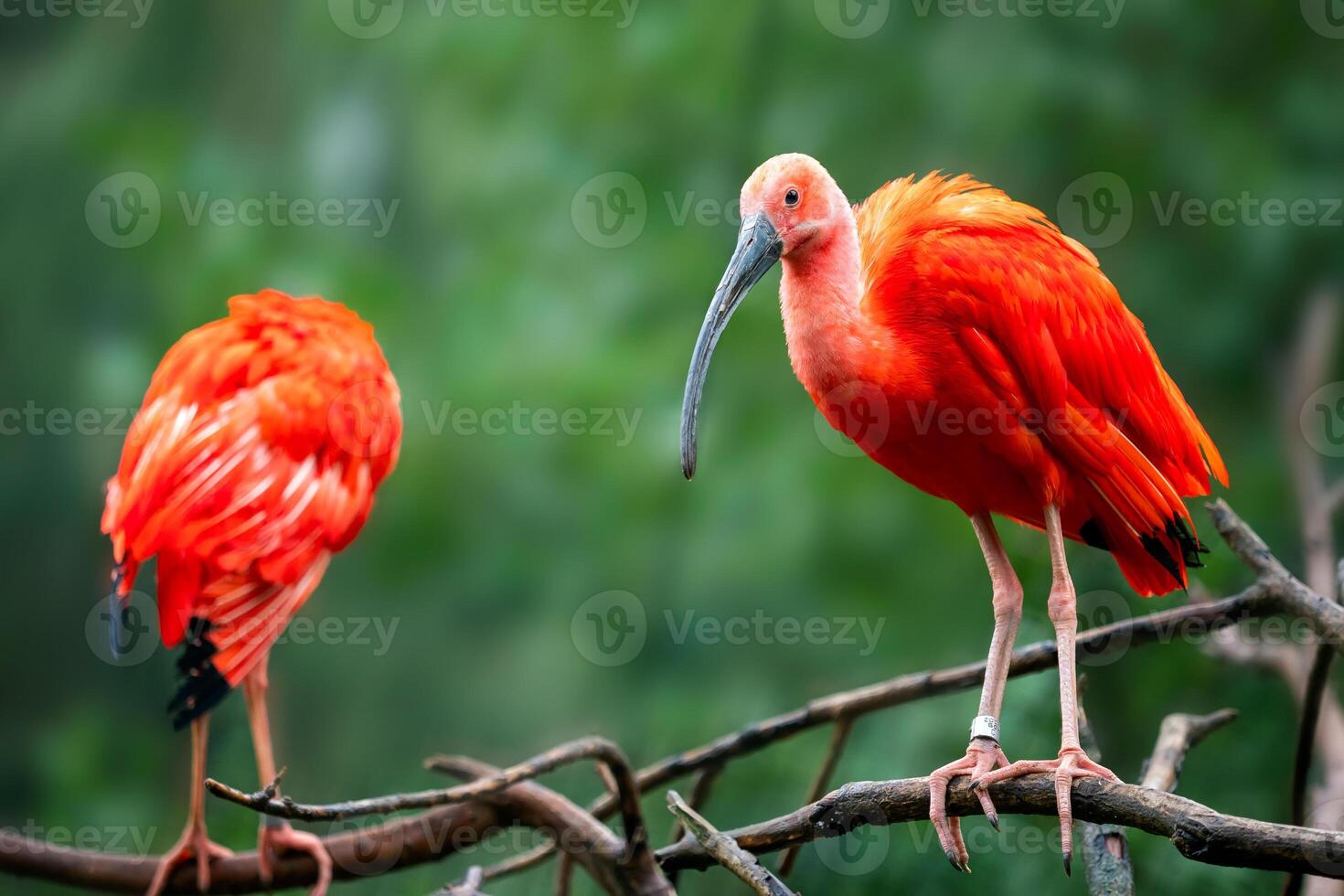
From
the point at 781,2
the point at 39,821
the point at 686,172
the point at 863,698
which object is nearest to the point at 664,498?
the point at 686,172

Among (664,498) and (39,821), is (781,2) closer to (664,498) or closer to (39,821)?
(664,498)

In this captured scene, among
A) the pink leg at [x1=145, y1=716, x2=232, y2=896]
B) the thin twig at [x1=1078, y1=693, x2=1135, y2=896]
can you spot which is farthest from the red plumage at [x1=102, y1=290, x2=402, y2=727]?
the thin twig at [x1=1078, y1=693, x2=1135, y2=896]

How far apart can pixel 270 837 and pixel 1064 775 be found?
4.32 feet

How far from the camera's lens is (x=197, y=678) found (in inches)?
74.4

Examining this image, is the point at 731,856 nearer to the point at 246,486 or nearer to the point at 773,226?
the point at 773,226

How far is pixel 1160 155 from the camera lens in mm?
3441

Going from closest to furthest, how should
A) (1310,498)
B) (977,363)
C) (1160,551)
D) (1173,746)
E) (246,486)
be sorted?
1. (977,363)
2. (1160,551)
3. (1173,746)
4. (246,486)
5. (1310,498)

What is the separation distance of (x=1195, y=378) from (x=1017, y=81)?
96 cm

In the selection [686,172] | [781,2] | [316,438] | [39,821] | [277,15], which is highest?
[781,2]

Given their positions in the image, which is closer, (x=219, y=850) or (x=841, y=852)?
(x=219, y=850)

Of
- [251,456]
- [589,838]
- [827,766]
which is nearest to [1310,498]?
[827,766]

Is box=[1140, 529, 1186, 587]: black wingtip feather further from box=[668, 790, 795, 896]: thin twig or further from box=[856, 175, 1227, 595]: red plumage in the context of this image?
box=[668, 790, 795, 896]: thin twig

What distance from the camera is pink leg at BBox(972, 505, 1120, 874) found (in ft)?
4.53

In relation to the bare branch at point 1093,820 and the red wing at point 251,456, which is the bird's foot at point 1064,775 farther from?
the red wing at point 251,456
